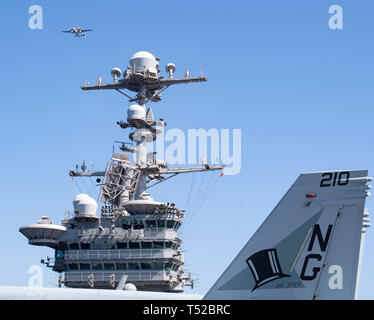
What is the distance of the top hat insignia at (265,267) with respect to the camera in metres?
19.3

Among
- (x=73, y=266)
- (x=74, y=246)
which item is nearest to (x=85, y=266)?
(x=73, y=266)

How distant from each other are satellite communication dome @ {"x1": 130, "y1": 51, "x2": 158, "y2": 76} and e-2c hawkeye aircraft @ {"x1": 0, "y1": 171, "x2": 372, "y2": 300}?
37364 mm

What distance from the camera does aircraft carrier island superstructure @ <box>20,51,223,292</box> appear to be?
48906mm

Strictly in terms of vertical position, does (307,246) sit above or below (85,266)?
below

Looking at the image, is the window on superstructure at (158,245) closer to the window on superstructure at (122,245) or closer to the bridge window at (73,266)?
the window on superstructure at (122,245)

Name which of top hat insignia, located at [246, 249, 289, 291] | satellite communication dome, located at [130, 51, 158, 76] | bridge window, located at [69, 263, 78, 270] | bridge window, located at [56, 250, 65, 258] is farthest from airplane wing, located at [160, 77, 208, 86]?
top hat insignia, located at [246, 249, 289, 291]

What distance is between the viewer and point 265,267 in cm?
1939

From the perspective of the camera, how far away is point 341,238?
62.6 ft

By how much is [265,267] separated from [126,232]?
104 feet

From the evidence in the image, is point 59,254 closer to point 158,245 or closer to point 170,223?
point 158,245

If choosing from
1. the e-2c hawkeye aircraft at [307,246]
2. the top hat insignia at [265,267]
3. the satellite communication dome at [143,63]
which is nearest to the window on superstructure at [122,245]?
the satellite communication dome at [143,63]

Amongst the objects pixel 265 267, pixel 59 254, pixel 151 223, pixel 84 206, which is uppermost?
pixel 84 206

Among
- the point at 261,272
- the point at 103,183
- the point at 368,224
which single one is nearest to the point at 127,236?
the point at 103,183
